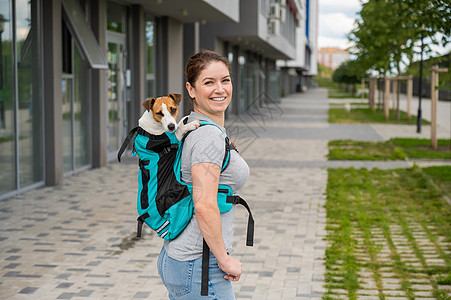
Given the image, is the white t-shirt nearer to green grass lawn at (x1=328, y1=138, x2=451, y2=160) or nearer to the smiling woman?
the smiling woman

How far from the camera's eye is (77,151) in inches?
516

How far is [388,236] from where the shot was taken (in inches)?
312

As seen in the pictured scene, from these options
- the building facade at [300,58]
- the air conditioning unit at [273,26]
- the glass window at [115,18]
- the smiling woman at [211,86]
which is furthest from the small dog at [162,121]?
the building facade at [300,58]

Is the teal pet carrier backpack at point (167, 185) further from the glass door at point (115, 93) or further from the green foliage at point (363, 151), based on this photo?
the green foliage at point (363, 151)

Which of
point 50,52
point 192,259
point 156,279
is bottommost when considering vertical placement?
point 156,279

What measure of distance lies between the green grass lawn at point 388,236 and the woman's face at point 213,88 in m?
3.15

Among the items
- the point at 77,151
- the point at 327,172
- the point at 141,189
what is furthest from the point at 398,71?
the point at 141,189

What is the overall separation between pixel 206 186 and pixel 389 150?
618 inches

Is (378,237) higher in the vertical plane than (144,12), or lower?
lower

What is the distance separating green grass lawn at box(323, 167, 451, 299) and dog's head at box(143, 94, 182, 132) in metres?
3.08

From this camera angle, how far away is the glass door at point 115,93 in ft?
48.1

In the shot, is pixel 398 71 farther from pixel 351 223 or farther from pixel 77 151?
pixel 351 223

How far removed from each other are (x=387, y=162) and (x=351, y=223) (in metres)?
6.99

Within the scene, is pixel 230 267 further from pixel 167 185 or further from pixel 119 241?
pixel 119 241
